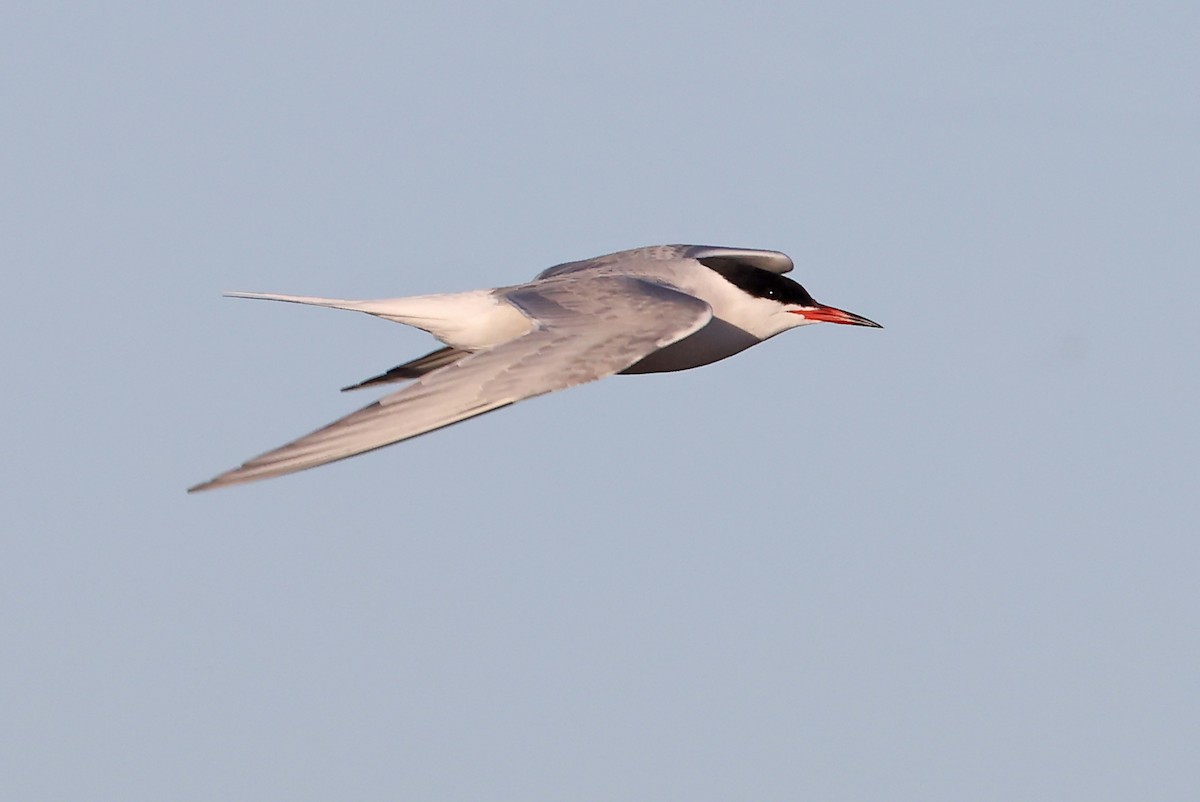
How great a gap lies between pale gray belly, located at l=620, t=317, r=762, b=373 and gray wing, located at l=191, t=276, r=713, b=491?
39.3 inches

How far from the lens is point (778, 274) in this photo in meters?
12.6

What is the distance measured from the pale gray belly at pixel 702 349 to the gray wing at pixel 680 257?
54cm

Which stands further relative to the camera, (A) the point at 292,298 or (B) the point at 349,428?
(A) the point at 292,298

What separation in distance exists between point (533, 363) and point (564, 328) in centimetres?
Answer: 76

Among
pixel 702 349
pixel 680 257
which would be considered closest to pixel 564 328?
pixel 702 349

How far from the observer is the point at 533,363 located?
8852mm

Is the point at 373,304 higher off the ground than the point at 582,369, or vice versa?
the point at 373,304

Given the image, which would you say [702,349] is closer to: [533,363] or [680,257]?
[680,257]

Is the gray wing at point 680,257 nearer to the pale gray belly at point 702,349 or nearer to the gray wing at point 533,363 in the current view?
the pale gray belly at point 702,349

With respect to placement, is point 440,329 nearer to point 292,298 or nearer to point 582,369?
point 292,298

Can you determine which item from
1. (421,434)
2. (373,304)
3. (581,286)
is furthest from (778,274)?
(421,434)

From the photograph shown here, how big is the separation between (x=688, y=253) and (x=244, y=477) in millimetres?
5811

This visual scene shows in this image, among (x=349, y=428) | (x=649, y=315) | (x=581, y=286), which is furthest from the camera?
(x=581, y=286)

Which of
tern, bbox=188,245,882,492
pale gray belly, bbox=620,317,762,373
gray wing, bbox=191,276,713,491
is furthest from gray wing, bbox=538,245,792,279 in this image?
gray wing, bbox=191,276,713,491
